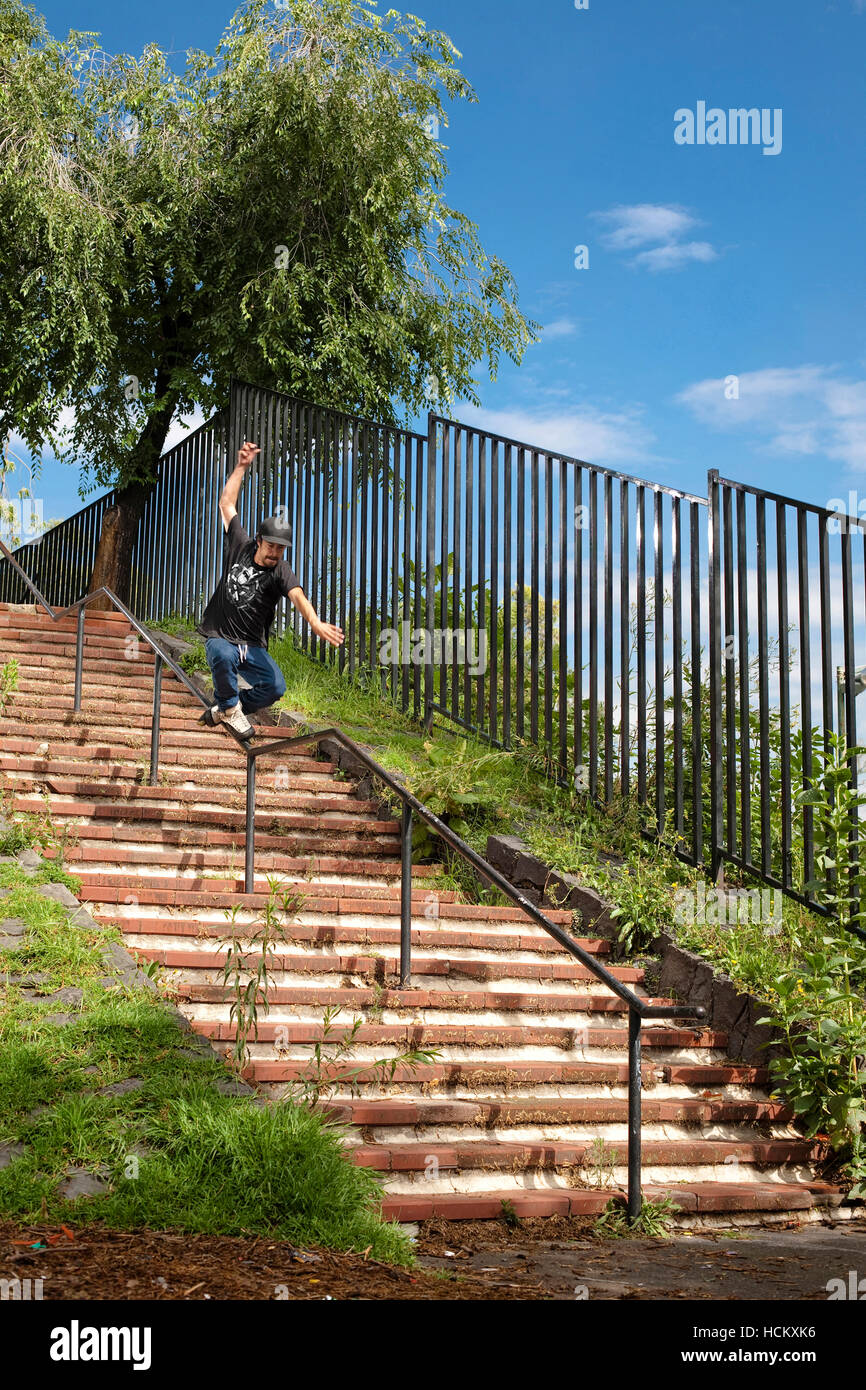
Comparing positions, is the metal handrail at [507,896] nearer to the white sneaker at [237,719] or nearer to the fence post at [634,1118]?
the fence post at [634,1118]

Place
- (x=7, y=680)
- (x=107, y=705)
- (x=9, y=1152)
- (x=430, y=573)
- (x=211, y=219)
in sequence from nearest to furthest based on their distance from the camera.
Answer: (x=9, y=1152) → (x=7, y=680) → (x=107, y=705) → (x=430, y=573) → (x=211, y=219)

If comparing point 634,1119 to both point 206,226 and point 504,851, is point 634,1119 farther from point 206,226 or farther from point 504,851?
point 206,226

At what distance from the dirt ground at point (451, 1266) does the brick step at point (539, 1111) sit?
0.70 meters

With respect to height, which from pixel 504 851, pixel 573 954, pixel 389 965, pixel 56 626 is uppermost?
pixel 56 626

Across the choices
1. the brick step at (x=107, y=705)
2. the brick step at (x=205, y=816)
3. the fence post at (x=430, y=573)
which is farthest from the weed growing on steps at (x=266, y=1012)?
the fence post at (x=430, y=573)

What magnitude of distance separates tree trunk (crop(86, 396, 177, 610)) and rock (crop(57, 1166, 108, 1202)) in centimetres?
1451

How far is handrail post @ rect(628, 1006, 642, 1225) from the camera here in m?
5.09

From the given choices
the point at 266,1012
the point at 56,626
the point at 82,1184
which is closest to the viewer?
the point at 82,1184

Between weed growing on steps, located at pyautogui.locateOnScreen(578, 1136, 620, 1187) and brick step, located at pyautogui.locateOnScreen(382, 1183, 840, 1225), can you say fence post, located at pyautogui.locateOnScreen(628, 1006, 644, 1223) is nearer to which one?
brick step, located at pyautogui.locateOnScreen(382, 1183, 840, 1225)

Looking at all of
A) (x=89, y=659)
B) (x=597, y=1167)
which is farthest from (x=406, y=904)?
(x=89, y=659)

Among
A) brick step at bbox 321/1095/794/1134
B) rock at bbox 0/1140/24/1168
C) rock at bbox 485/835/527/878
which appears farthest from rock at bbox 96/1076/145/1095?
rock at bbox 485/835/527/878

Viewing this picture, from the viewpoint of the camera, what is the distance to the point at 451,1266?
4.32 metres

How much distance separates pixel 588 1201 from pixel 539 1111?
75 centimetres
